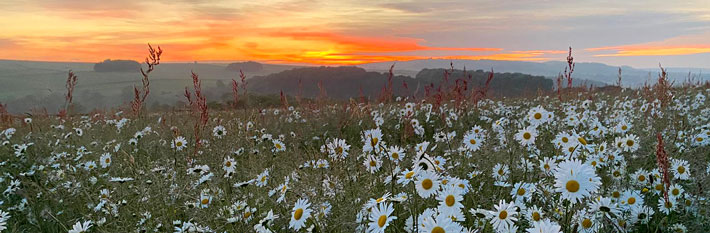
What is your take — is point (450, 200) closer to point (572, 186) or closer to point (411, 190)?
point (572, 186)

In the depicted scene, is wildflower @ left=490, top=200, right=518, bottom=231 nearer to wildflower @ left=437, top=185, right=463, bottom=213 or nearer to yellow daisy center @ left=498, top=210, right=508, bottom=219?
yellow daisy center @ left=498, top=210, right=508, bottom=219

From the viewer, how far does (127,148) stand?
5535 millimetres

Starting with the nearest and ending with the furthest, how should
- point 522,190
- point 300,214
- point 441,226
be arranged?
1. point 441,226
2. point 300,214
3. point 522,190

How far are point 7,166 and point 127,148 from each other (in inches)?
51.4

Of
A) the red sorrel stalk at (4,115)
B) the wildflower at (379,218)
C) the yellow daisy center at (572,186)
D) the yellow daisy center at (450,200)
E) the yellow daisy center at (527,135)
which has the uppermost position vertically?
the yellow daisy center at (572,186)

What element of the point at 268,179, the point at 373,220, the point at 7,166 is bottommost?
the point at 7,166

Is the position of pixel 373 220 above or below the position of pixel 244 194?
above

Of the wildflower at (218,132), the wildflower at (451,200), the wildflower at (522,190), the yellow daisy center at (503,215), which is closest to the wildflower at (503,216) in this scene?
the yellow daisy center at (503,215)

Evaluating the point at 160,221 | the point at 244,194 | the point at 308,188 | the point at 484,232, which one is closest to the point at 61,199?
the point at 160,221

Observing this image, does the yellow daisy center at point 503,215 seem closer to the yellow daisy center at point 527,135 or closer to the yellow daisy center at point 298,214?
the yellow daisy center at point 298,214

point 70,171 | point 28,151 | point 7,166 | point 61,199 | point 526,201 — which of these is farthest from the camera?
point 28,151

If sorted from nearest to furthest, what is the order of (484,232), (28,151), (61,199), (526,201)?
(484,232)
(526,201)
(61,199)
(28,151)

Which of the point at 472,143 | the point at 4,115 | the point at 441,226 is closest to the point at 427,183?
the point at 441,226

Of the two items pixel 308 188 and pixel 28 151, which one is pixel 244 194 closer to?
pixel 308 188
